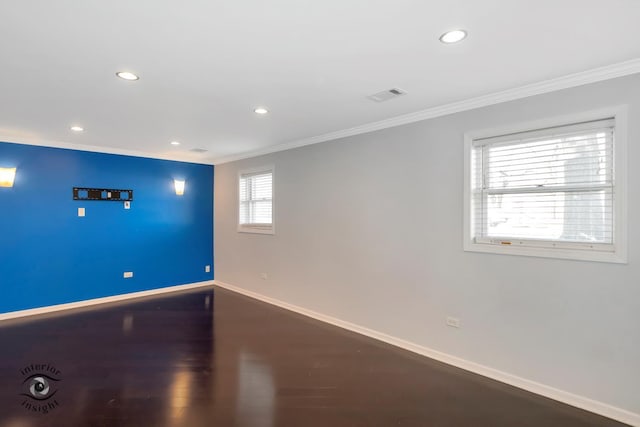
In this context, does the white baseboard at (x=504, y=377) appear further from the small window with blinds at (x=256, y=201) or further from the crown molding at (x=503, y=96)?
the crown molding at (x=503, y=96)

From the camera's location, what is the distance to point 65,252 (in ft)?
15.3

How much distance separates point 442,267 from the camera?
3.16 metres

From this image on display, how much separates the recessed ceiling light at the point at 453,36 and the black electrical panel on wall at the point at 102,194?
5.15m

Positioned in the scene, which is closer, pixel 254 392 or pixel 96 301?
pixel 254 392

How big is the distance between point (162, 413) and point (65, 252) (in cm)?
361

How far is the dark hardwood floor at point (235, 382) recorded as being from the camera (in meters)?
2.26

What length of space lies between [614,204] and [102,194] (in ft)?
20.0

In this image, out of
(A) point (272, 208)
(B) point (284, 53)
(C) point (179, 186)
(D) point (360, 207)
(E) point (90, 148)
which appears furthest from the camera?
(C) point (179, 186)

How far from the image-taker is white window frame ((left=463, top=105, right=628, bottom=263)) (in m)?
2.25

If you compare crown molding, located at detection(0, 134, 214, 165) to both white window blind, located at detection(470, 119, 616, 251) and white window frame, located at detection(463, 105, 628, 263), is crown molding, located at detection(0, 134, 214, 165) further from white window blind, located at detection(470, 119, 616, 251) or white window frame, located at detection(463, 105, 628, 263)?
white window blind, located at detection(470, 119, 616, 251)

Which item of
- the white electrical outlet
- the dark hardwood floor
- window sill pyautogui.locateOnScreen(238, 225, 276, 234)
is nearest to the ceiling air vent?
the white electrical outlet

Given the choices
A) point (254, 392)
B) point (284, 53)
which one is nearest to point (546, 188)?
point (284, 53)

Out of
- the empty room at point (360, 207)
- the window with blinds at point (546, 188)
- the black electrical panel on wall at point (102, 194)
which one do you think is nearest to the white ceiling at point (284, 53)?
the empty room at point (360, 207)

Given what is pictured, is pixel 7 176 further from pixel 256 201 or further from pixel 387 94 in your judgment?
pixel 387 94
